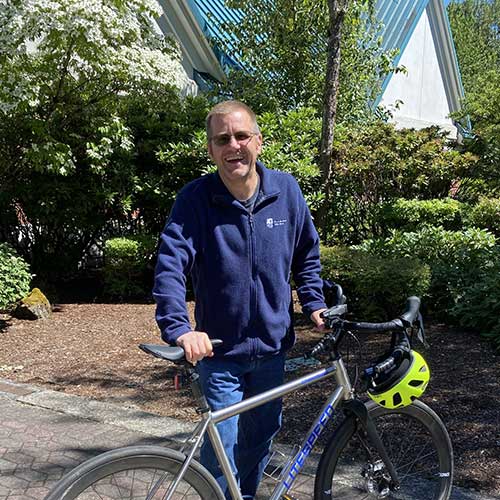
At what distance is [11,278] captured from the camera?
7.58m

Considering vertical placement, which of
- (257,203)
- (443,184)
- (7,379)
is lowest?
(7,379)

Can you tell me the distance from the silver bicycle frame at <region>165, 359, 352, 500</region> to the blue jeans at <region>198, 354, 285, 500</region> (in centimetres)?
13

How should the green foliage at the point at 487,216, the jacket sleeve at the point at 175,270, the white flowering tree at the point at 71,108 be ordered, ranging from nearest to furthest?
the jacket sleeve at the point at 175,270 < the white flowering tree at the point at 71,108 < the green foliage at the point at 487,216

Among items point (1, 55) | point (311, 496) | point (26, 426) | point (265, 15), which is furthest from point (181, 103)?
point (311, 496)

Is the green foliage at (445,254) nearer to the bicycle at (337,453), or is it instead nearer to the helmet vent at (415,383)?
the bicycle at (337,453)

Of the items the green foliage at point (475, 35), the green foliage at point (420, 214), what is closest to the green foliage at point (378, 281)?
the green foliage at point (420, 214)

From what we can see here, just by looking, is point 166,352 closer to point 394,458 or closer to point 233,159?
point 233,159

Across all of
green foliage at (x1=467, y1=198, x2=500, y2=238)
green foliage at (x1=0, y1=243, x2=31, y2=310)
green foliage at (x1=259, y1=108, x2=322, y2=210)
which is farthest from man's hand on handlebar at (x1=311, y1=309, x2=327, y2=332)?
green foliage at (x1=467, y1=198, x2=500, y2=238)

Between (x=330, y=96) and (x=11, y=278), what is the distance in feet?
15.6

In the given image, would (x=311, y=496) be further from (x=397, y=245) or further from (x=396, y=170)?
(x=396, y=170)

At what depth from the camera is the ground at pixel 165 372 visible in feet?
13.5

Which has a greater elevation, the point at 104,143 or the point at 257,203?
the point at 104,143

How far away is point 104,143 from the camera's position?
27.8ft

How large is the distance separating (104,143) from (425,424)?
6.54m
